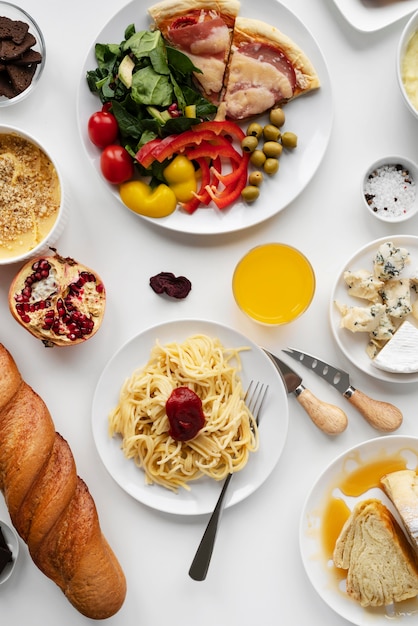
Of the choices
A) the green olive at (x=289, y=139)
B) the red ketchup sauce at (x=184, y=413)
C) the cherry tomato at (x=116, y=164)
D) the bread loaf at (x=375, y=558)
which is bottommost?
the bread loaf at (x=375, y=558)

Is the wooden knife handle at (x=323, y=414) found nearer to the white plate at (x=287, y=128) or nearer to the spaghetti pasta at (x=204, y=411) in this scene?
the spaghetti pasta at (x=204, y=411)

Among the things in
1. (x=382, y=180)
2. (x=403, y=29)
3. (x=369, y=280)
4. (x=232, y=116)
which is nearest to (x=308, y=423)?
(x=369, y=280)

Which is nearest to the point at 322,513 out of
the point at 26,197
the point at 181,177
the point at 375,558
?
the point at 375,558

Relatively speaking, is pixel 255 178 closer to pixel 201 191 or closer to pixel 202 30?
pixel 201 191

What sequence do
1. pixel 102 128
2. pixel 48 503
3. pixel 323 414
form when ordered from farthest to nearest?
1. pixel 323 414
2. pixel 102 128
3. pixel 48 503

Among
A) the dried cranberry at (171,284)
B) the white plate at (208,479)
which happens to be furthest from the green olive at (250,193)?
the white plate at (208,479)

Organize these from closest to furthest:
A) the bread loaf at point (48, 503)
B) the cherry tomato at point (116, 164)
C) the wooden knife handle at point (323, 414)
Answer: the bread loaf at point (48, 503) < the cherry tomato at point (116, 164) < the wooden knife handle at point (323, 414)

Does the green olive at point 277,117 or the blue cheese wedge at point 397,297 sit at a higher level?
the green olive at point 277,117
